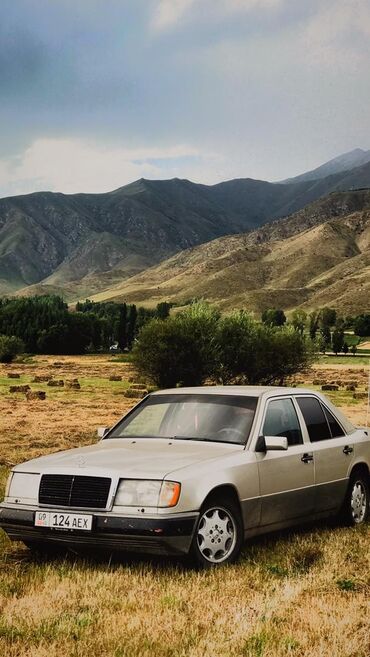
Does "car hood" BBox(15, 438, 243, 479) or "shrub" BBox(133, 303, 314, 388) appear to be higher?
"car hood" BBox(15, 438, 243, 479)

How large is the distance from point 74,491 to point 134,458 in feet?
2.20

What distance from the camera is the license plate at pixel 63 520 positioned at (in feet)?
24.0

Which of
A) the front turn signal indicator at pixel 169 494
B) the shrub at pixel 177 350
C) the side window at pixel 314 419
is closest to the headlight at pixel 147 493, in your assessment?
the front turn signal indicator at pixel 169 494

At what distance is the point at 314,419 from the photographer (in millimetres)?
9766

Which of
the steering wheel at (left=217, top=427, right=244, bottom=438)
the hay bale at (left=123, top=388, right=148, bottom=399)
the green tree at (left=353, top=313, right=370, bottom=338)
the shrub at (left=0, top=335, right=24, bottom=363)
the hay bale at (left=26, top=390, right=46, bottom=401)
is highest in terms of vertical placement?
the steering wheel at (left=217, top=427, right=244, bottom=438)

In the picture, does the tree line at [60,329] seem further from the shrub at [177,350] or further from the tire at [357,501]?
the tire at [357,501]

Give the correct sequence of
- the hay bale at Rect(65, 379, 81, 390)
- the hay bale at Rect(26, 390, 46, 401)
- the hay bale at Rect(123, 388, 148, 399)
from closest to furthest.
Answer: the hay bale at Rect(26, 390, 46, 401), the hay bale at Rect(123, 388, 148, 399), the hay bale at Rect(65, 379, 81, 390)

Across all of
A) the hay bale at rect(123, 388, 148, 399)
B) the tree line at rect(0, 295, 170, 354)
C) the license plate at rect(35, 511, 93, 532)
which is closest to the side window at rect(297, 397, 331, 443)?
the license plate at rect(35, 511, 93, 532)

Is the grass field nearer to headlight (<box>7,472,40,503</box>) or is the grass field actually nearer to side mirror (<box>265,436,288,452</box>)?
headlight (<box>7,472,40,503</box>)

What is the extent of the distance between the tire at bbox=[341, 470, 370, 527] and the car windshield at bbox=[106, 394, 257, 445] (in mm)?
2172

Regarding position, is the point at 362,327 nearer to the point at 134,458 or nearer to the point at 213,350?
the point at 213,350

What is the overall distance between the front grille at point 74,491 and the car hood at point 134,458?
0.07 m

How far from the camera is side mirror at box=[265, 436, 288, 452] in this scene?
825cm

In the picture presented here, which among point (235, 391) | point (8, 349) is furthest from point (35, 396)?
point (8, 349)
